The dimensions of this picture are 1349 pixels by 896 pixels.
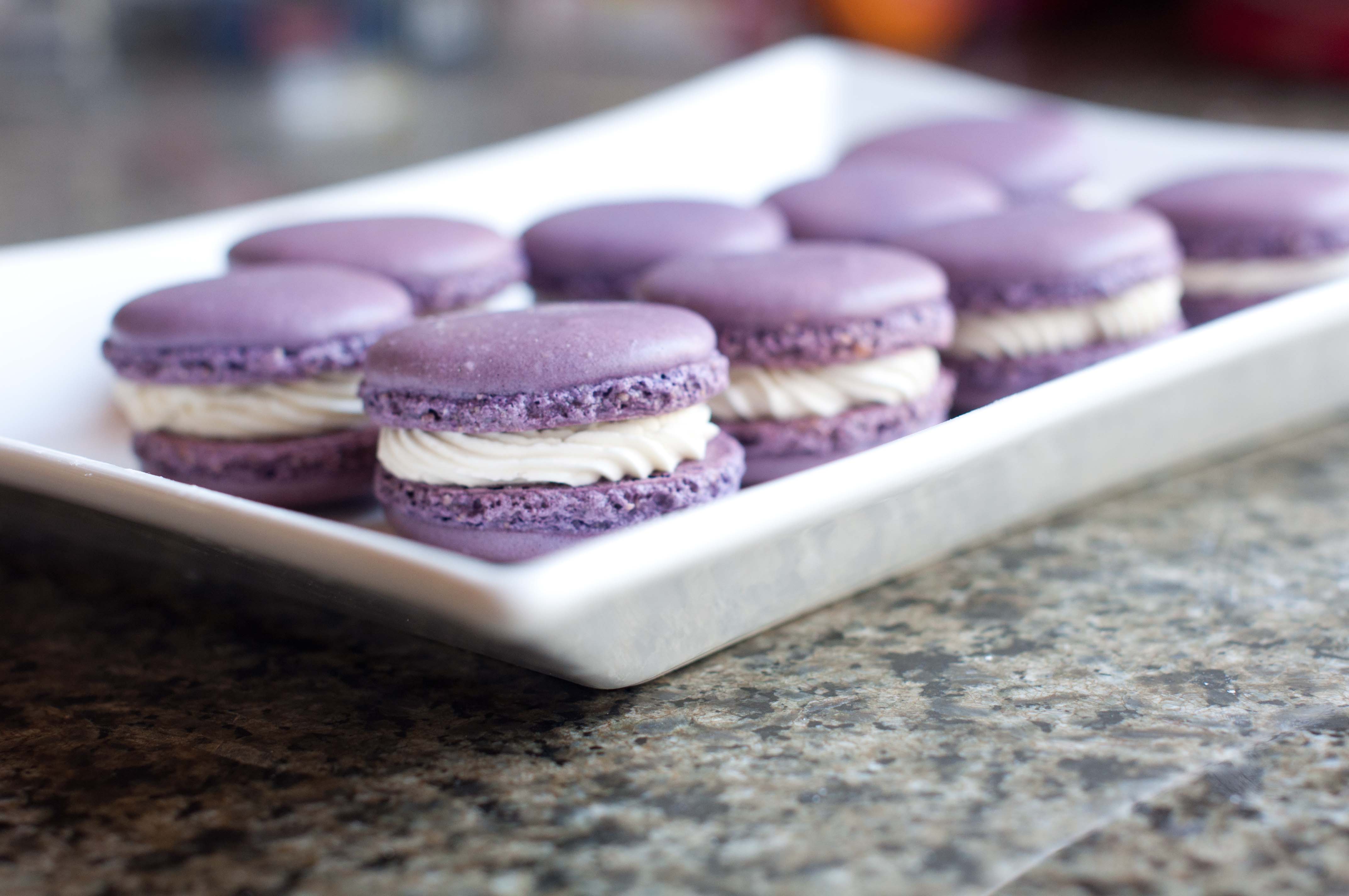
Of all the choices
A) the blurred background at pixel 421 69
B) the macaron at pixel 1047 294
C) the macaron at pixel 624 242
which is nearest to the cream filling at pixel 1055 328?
the macaron at pixel 1047 294

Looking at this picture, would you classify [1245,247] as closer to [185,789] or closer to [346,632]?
[346,632]

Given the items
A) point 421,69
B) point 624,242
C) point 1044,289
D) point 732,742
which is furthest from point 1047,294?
point 421,69

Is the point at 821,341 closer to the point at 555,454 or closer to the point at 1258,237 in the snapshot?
the point at 555,454

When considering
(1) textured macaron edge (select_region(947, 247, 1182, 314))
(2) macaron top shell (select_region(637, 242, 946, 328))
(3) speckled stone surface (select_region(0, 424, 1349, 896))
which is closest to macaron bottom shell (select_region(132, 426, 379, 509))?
(3) speckled stone surface (select_region(0, 424, 1349, 896))

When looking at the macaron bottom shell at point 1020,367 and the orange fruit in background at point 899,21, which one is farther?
the orange fruit in background at point 899,21

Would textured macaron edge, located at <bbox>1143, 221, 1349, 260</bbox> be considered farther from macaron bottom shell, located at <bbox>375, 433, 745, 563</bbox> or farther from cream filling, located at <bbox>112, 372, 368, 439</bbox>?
cream filling, located at <bbox>112, 372, 368, 439</bbox>

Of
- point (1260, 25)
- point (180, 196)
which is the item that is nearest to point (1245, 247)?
point (180, 196)

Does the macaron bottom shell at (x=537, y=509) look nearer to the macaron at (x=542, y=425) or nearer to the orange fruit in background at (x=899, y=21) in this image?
the macaron at (x=542, y=425)
